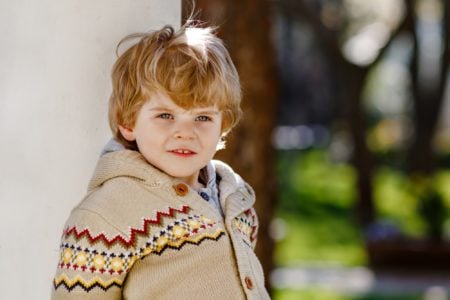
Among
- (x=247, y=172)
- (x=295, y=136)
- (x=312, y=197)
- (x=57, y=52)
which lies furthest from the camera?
(x=295, y=136)

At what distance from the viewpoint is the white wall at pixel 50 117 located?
266cm

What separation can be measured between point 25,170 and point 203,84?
582 mm

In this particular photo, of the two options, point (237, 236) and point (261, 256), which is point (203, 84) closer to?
point (237, 236)

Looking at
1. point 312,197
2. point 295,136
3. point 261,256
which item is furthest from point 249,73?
point 295,136

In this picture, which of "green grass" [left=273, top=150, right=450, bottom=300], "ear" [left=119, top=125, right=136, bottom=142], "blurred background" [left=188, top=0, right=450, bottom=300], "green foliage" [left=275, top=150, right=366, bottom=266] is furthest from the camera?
"green foliage" [left=275, top=150, right=366, bottom=266]

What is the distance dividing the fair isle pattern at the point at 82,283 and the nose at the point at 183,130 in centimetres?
38

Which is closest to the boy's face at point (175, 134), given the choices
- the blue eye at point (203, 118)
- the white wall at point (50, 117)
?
the blue eye at point (203, 118)

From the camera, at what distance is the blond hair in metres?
2.40

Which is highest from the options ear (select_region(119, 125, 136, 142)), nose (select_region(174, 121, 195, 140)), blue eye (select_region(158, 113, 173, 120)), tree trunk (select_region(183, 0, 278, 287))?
blue eye (select_region(158, 113, 173, 120))

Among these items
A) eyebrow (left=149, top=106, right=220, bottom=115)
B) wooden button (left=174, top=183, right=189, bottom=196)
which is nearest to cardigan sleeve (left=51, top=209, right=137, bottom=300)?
wooden button (left=174, top=183, right=189, bottom=196)

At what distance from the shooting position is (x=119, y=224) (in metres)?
2.35

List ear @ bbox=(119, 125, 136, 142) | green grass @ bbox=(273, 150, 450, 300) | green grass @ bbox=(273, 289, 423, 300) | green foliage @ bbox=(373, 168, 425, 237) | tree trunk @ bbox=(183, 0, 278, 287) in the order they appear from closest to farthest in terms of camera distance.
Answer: ear @ bbox=(119, 125, 136, 142), tree trunk @ bbox=(183, 0, 278, 287), green grass @ bbox=(273, 289, 423, 300), green grass @ bbox=(273, 150, 450, 300), green foliage @ bbox=(373, 168, 425, 237)

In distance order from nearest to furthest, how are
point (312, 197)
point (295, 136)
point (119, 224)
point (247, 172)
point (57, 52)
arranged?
point (119, 224) < point (57, 52) < point (247, 172) < point (312, 197) < point (295, 136)

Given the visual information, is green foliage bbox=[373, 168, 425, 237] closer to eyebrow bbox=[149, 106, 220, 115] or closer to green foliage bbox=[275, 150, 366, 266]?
green foliage bbox=[275, 150, 366, 266]
